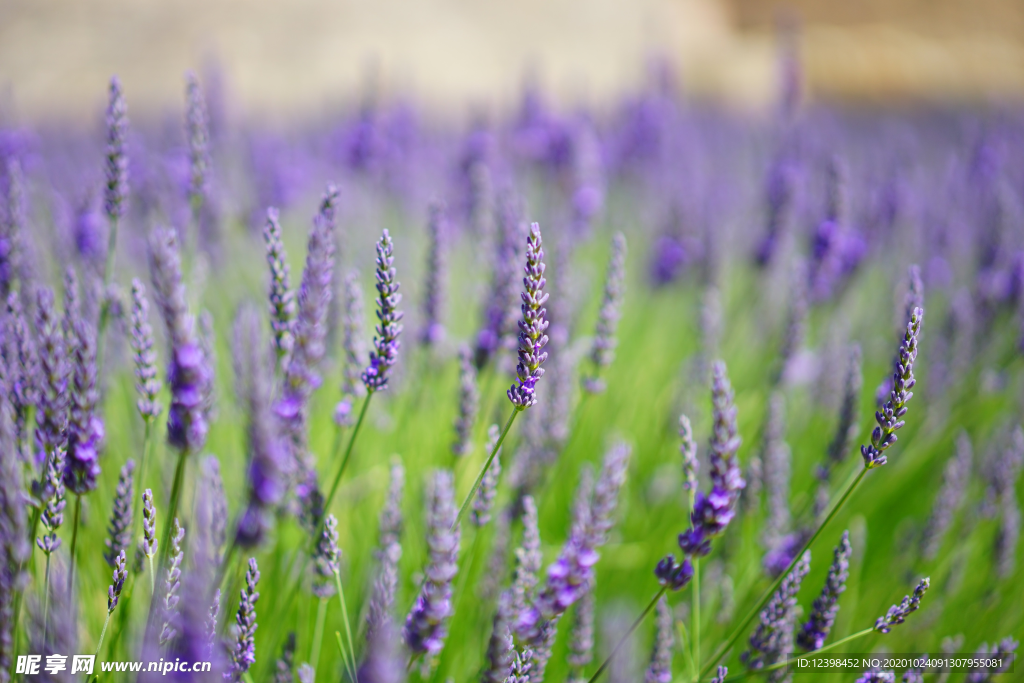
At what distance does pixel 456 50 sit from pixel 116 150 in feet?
32.4

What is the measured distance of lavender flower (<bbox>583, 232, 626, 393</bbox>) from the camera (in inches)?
41.0

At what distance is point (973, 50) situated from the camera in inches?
471

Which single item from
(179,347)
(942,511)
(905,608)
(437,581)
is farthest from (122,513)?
(942,511)

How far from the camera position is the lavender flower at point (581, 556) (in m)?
0.76

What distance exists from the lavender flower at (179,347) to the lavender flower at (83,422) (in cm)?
12

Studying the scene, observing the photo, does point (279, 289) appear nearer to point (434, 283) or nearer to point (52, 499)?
point (52, 499)

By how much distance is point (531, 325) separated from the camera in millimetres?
750

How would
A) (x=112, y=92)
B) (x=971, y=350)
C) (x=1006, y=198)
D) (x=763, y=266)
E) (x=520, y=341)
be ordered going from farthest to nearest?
1. (x=763, y=266)
2. (x=1006, y=198)
3. (x=971, y=350)
4. (x=112, y=92)
5. (x=520, y=341)

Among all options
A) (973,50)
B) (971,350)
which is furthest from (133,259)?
(973,50)

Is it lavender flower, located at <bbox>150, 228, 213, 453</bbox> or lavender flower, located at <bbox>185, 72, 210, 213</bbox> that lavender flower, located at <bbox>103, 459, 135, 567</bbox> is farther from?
lavender flower, located at <bbox>185, 72, 210, 213</bbox>

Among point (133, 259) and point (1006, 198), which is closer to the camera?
point (1006, 198)

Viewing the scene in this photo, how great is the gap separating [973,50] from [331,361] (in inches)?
592

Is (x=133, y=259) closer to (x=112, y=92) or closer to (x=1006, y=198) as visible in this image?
(x=112, y=92)

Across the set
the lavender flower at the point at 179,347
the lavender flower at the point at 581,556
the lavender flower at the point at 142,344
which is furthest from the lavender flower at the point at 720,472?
the lavender flower at the point at 142,344
